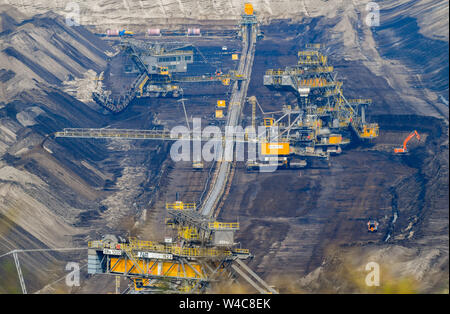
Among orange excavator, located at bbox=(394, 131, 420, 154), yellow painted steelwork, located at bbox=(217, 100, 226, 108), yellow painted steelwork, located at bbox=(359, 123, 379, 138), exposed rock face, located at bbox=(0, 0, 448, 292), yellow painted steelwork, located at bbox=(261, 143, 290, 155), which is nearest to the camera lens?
exposed rock face, located at bbox=(0, 0, 448, 292)

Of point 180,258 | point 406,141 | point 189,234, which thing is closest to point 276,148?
point 406,141

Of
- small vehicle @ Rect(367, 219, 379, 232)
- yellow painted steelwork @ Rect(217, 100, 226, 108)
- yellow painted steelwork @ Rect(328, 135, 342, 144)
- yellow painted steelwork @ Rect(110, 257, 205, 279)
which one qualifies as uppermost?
yellow painted steelwork @ Rect(217, 100, 226, 108)

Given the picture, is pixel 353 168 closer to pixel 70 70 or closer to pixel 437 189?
pixel 437 189

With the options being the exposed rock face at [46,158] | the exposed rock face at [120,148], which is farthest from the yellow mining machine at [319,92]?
the exposed rock face at [46,158]

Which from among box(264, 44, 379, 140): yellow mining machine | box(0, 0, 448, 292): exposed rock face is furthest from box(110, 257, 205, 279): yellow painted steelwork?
box(264, 44, 379, 140): yellow mining machine

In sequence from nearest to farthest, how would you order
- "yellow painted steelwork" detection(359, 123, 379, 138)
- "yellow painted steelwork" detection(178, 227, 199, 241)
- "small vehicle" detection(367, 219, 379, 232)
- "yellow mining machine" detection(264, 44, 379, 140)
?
"yellow painted steelwork" detection(178, 227, 199, 241) < "small vehicle" detection(367, 219, 379, 232) < "yellow mining machine" detection(264, 44, 379, 140) < "yellow painted steelwork" detection(359, 123, 379, 138)

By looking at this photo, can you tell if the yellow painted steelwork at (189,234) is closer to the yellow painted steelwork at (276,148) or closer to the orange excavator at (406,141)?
the yellow painted steelwork at (276,148)

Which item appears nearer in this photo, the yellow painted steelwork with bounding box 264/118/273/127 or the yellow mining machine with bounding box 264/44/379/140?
the yellow painted steelwork with bounding box 264/118/273/127

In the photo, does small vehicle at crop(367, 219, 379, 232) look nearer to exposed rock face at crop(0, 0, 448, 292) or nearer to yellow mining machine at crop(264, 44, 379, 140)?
exposed rock face at crop(0, 0, 448, 292)

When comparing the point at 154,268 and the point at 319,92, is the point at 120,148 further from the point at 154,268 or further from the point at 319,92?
the point at 154,268
